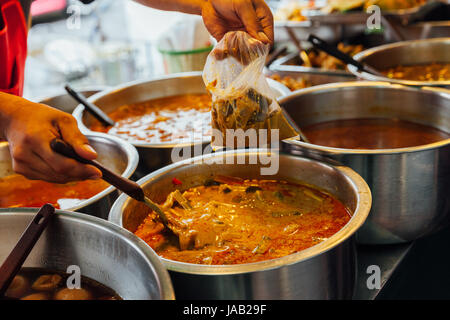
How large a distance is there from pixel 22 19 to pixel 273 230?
1609mm

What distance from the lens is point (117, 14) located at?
7.02m

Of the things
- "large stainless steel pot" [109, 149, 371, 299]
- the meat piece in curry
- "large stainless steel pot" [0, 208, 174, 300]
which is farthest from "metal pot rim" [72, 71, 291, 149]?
"large stainless steel pot" [0, 208, 174, 300]

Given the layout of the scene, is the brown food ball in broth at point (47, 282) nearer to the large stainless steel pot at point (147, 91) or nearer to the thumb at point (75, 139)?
the thumb at point (75, 139)

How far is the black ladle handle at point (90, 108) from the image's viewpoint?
8.32 ft

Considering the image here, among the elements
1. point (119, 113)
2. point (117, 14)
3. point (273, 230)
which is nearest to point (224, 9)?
point (273, 230)

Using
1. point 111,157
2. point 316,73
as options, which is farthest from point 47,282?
point 316,73

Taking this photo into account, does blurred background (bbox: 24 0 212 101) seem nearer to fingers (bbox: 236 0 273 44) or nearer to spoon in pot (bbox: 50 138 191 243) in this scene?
fingers (bbox: 236 0 273 44)

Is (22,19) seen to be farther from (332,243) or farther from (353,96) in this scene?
(332,243)

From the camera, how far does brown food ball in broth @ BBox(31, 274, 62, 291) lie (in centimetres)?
123

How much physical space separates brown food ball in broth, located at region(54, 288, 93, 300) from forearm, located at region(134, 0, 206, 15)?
127 centimetres

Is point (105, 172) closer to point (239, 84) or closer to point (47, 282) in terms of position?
point (47, 282)

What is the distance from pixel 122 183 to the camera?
4.24 ft

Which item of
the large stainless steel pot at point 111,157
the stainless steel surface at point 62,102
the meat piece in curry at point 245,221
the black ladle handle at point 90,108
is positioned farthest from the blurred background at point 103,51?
the meat piece in curry at point 245,221

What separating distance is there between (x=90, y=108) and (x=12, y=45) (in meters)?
0.51
